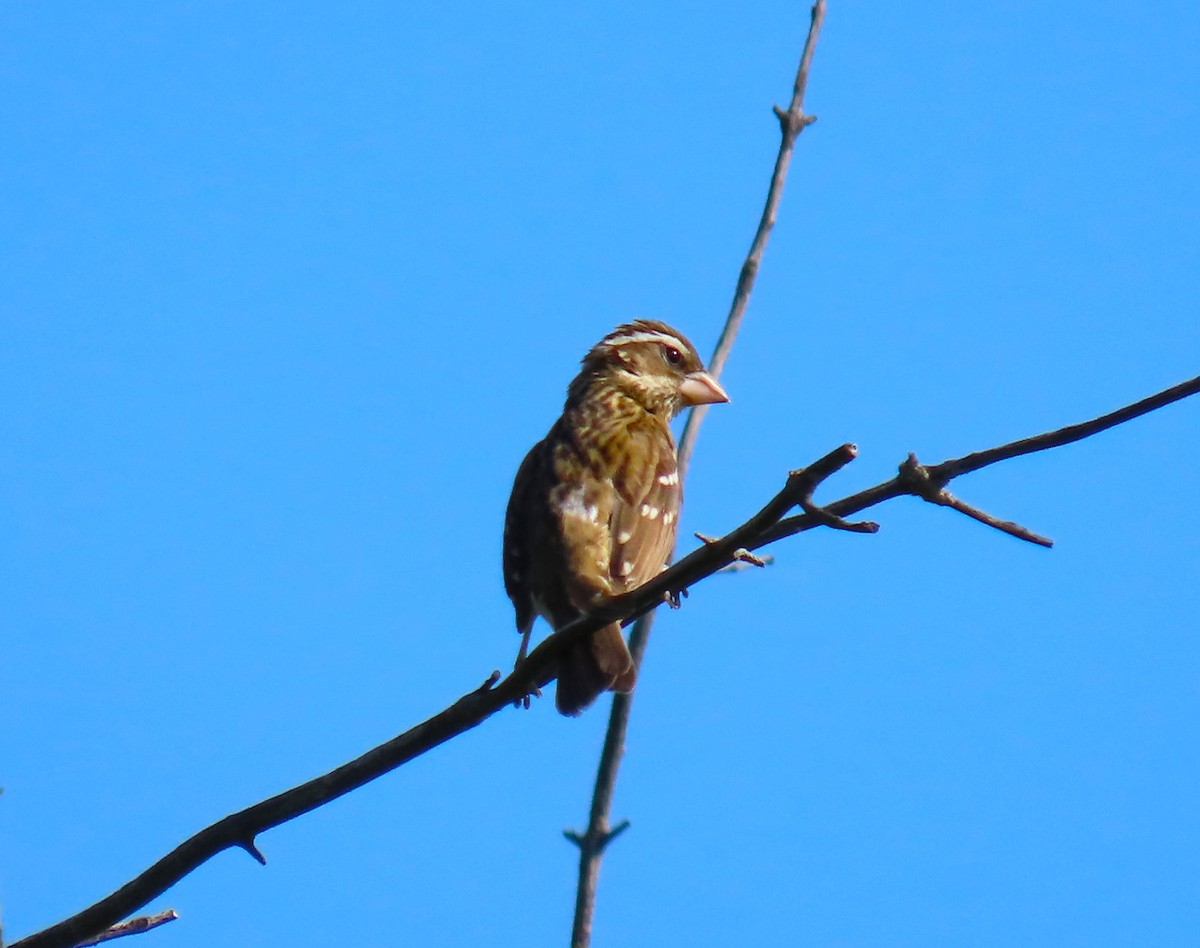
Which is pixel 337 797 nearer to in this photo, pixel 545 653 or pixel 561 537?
pixel 545 653

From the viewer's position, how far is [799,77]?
527 centimetres

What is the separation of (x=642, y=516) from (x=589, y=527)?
0.23 meters

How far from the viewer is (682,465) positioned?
499cm

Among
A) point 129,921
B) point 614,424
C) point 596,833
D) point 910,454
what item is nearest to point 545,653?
point 596,833

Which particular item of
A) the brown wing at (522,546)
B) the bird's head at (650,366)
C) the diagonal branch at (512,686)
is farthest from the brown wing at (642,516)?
the diagonal branch at (512,686)

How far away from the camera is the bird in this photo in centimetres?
506

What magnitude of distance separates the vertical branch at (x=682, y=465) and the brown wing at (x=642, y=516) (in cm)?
76

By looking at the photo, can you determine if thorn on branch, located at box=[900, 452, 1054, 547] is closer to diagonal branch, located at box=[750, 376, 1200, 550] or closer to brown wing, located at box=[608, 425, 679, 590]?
diagonal branch, located at box=[750, 376, 1200, 550]

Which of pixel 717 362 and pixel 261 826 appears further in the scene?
pixel 717 362

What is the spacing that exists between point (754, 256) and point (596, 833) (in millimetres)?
2014

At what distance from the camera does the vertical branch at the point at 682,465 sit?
12.7 feet

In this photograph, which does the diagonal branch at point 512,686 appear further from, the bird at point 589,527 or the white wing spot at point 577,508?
the white wing spot at point 577,508

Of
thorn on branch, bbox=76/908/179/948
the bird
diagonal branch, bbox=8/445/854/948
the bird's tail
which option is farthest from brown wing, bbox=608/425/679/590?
thorn on branch, bbox=76/908/179/948

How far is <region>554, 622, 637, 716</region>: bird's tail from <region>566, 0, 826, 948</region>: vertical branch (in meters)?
0.16
